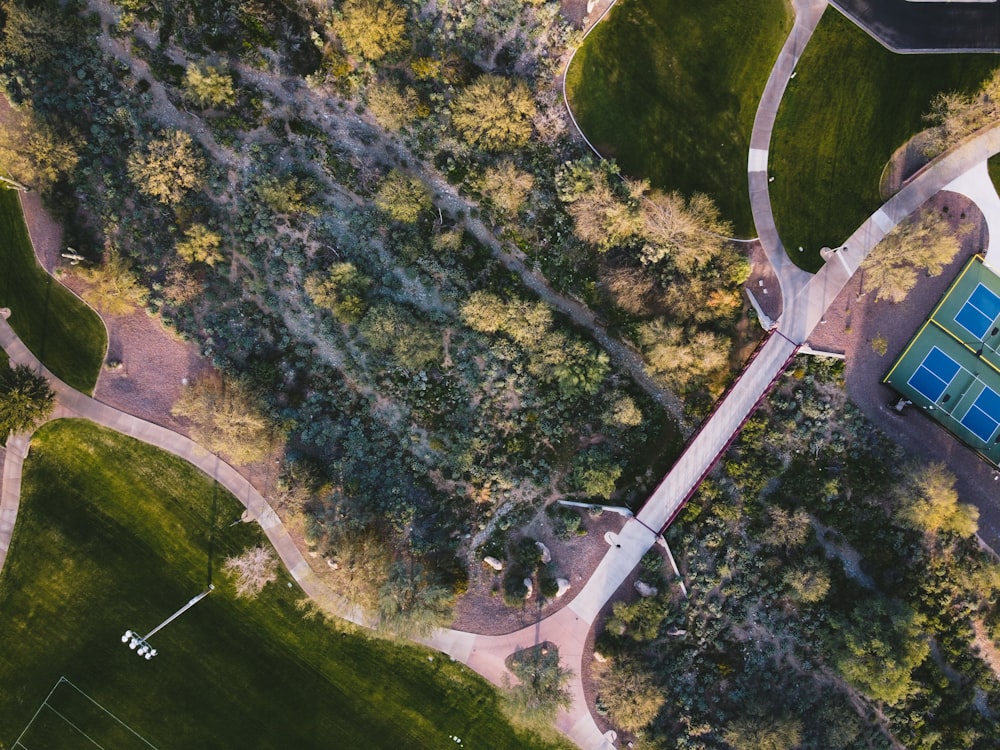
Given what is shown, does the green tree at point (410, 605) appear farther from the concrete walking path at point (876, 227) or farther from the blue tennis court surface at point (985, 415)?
the blue tennis court surface at point (985, 415)

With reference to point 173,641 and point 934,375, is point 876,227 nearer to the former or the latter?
point 934,375

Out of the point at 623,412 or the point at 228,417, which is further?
the point at 623,412

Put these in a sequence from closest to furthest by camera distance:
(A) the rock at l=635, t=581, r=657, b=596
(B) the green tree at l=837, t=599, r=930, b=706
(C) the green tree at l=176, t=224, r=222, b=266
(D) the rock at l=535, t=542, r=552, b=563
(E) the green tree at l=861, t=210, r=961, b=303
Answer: (B) the green tree at l=837, t=599, r=930, b=706, (E) the green tree at l=861, t=210, r=961, b=303, (C) the green tree at l=176, t=224, r=222, b=266, (A) the rock at l=635, t=581, r=657, b=596, (D) the rock at l=535, t=542, r=552, b=563

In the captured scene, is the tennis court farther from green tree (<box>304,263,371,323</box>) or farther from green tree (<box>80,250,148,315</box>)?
green tree (<box>80,250,148,315</box>)

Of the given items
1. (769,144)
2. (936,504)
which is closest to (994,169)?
(769,144)

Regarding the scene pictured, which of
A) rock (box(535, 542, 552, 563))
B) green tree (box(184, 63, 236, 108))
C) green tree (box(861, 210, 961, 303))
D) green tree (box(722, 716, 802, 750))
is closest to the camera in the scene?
green tree (box(722, 716, 802, 750))

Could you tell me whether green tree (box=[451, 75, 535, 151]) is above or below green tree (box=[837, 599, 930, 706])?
above

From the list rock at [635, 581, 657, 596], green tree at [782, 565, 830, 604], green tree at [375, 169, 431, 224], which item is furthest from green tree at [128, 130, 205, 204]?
green tree at [782, 565, 830, 604]
